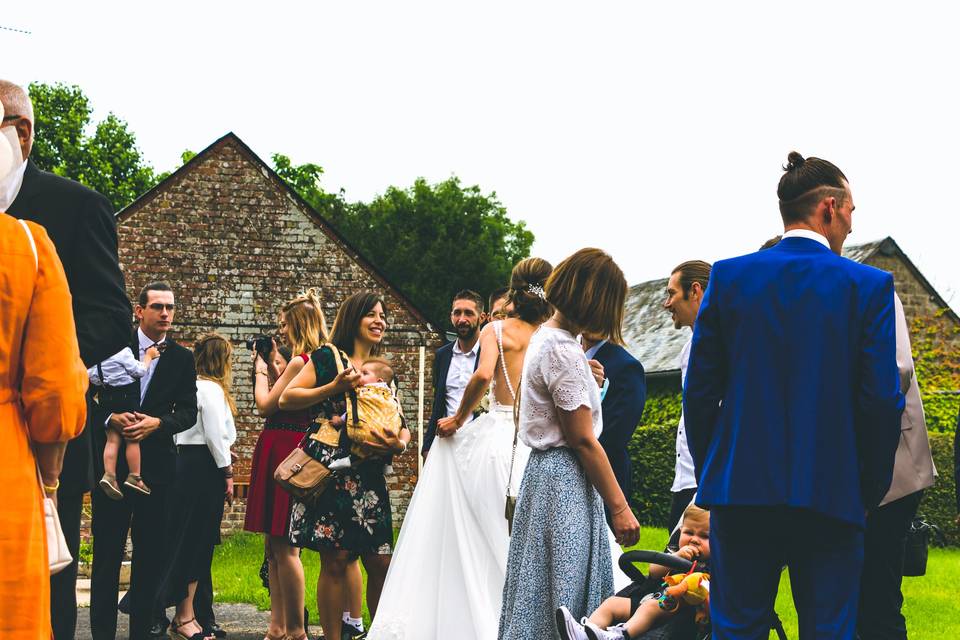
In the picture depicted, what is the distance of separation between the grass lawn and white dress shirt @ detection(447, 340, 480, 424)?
1894 millimetres

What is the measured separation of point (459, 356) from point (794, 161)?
228 inches

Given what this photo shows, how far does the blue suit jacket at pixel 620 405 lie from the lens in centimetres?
666

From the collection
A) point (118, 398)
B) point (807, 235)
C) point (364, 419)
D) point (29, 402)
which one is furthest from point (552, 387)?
point (118, 398)

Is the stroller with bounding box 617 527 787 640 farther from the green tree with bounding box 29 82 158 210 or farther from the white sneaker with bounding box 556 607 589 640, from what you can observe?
the green tree with bounding box 29 82 158 210

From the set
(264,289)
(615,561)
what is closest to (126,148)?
(264,289)

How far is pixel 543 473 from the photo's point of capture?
4969mm

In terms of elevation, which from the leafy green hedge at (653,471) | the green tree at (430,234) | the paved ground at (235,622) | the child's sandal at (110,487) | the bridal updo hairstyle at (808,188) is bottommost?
the leafy green hedge at (653,471)

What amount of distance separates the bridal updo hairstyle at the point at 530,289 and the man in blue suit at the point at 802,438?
2.63 m

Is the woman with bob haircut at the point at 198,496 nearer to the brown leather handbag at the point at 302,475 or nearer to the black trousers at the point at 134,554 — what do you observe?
the black trousers at the point at 134,554

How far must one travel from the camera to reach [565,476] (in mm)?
4930

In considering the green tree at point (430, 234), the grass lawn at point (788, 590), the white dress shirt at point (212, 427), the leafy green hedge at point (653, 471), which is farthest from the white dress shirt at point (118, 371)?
the green tree at point (430, 234)

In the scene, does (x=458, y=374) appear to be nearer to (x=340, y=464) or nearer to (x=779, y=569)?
(x=340, y=464)

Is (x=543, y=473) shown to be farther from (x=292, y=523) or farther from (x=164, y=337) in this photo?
(x=164, y=337)

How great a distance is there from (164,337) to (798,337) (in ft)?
16.8
